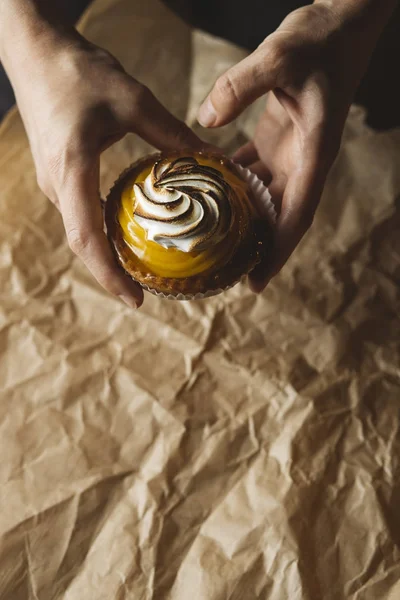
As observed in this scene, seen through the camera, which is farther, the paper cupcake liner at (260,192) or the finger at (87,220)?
the paper cupcake liner at (260,192)

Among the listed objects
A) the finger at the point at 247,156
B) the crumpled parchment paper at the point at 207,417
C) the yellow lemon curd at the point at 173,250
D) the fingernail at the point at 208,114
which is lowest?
the crumpled parchment paper at the point at 207,417

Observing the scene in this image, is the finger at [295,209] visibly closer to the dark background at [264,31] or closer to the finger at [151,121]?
the finger at [151,121]

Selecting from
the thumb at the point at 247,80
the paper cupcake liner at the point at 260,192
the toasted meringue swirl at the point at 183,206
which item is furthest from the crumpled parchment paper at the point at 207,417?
the thumb at the point at 247,80

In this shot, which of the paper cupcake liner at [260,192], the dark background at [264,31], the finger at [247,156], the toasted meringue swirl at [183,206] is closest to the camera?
the toasted meringue swirl at [183,206]

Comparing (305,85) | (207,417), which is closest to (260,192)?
(305,85)

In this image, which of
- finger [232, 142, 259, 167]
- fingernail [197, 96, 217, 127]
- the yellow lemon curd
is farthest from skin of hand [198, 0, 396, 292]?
finger [232, 142, 259, 167]

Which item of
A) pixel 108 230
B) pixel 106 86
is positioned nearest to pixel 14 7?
pixel 106 86

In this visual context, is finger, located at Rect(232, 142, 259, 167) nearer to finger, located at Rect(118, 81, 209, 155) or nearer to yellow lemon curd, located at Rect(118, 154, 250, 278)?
finger, located at Rect(118, 81, 209, 155)

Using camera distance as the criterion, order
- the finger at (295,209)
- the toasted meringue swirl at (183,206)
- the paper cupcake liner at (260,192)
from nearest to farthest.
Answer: the toasted meringue swirl at (183,206)
the finger at (295,209)
the paper cupcake liner at (260,192)

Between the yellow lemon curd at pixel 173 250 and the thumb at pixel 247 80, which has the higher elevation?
the thumb at pixel 247 80
